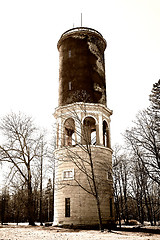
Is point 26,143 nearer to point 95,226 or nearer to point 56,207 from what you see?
point 56,207

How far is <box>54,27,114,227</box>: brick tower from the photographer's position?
749 inches

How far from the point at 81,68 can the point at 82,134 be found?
7720mm

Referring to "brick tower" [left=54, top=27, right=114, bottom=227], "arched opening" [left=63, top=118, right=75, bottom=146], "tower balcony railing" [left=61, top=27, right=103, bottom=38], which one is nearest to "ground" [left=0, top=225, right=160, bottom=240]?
"brick tower" [left=54, top=27, right=114, bottom=227]

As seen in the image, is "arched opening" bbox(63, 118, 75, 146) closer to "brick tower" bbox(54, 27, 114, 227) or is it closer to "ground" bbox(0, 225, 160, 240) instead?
"brick tower" bbox(54, 27, 114, 227)

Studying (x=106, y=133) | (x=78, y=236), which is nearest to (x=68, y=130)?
(x=106, y=133)

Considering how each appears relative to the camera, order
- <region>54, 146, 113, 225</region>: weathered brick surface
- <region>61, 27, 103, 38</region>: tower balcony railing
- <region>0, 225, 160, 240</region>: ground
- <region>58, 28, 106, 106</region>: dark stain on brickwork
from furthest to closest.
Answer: <region>61, 27, 103, 38</region>: tower balcony railing < <region>58, 28, 106, 106</region>: dark stain on brickwork < <region>54, 146, 113, 225</region>: weathered brick surface < <region>0, 225, 160, 240</region>: ground

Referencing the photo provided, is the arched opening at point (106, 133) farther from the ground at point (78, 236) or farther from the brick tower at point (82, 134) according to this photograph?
the ground at point (78, 236)

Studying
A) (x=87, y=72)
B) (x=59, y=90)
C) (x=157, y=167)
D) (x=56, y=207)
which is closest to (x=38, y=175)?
(x=56, y=207)

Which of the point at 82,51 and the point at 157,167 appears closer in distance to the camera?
the point at 157,167

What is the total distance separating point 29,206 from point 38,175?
6.49m

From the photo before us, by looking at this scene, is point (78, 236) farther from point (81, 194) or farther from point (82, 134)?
point (82, 134)

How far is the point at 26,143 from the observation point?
81.0 feet

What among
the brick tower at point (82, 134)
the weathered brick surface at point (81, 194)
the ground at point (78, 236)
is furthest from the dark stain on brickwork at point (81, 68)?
the ground at point (78, 236)

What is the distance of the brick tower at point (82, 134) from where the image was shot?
19.0 meters
